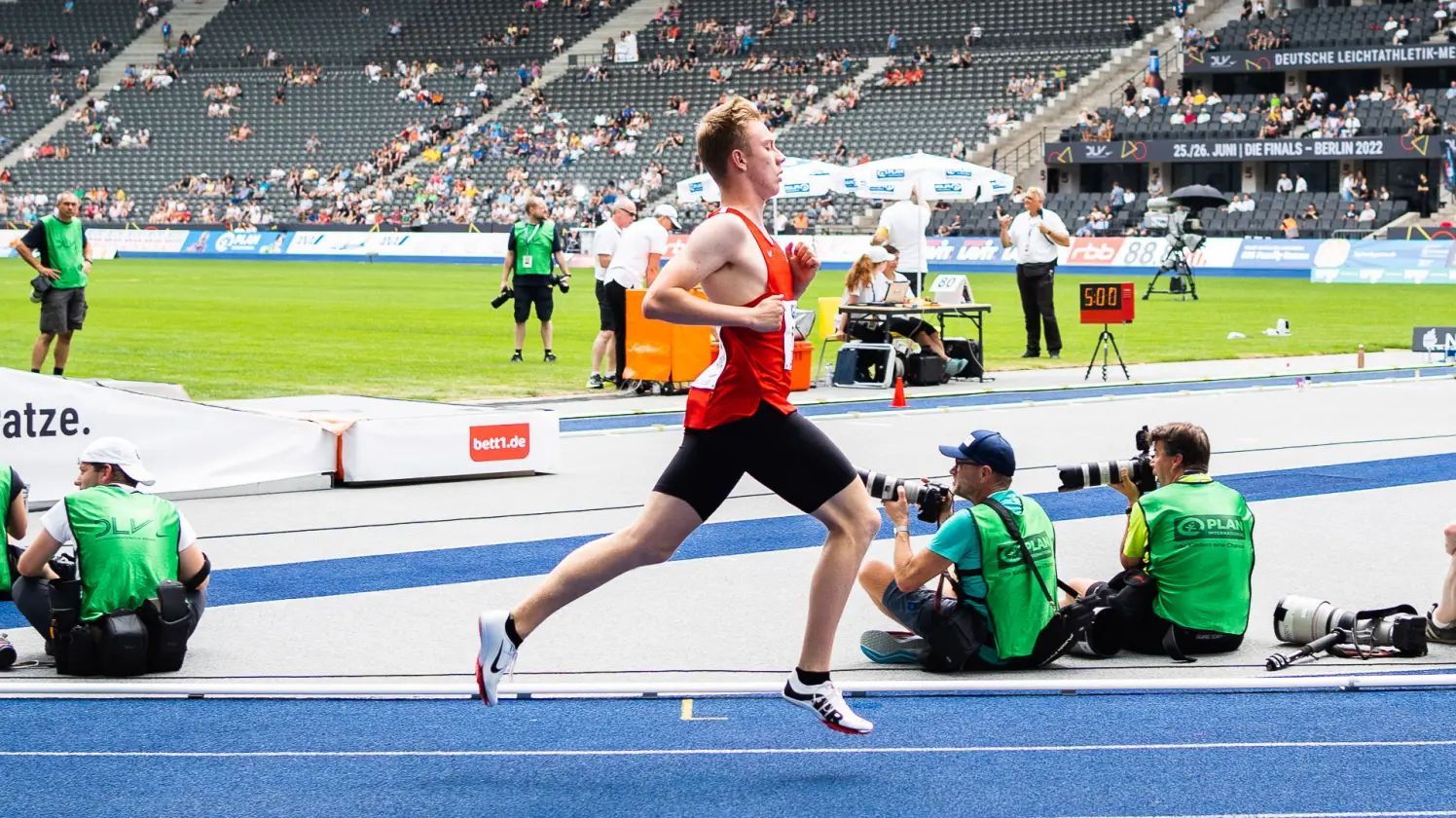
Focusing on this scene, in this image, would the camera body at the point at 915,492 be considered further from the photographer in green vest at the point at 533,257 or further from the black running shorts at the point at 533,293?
the black running shorts at the point at 533,293

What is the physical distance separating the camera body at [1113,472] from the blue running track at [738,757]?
802 millimetres

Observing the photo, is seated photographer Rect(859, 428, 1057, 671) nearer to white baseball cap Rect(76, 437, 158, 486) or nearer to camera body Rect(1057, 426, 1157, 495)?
camera body Rect(1057, 426, 1157, 495)

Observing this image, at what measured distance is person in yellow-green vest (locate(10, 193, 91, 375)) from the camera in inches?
704

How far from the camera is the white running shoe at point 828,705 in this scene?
5.67 meters

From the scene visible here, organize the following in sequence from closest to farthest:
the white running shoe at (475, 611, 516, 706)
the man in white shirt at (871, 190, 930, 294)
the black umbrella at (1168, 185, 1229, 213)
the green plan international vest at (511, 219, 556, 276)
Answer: the white running shoe at (475, 611, 516, 706) < the green plan international vest at (511, 219, 556, 276) < the man in white shirt at (871, 190, 930, 294) < the black umbrella at (1168, 185, 1229, 213)

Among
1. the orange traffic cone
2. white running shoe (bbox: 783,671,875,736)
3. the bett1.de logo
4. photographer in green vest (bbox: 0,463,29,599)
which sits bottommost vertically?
the orange traffic cone

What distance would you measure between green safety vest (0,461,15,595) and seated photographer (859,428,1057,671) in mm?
3280

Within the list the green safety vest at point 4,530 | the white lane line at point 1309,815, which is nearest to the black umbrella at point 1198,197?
the green safety vest at point 4,530

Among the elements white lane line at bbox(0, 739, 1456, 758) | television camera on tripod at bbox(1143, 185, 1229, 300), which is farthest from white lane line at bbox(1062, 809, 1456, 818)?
television camera on tripod at bbox(1143, 185, 1229, 300)

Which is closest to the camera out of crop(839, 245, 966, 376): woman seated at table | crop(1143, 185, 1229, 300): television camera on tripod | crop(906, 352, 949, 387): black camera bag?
crop(906, 352, 949, 387): black camera bag

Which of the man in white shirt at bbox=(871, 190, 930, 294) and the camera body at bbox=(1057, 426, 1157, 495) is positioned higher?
the man in white shirt at bbox=(871, 190, 930, 294)

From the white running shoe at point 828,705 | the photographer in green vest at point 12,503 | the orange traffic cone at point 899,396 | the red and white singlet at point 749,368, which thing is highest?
the red and white singlet at point 749,368

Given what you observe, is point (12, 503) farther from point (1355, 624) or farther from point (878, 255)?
point (878, 255)

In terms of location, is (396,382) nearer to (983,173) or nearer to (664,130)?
(983,173)
